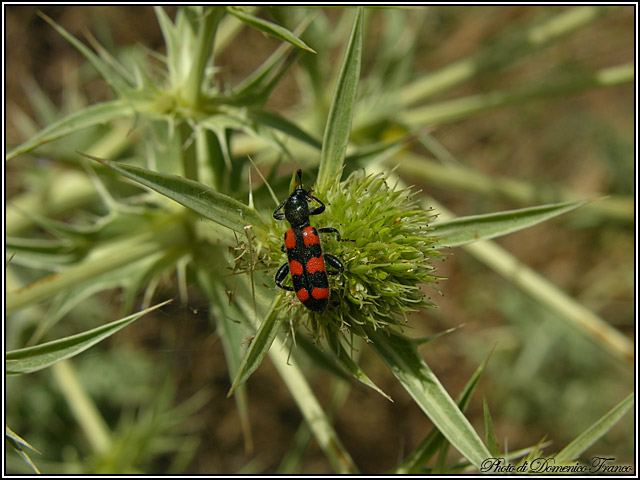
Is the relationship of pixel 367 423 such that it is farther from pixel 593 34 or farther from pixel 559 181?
pixel 593 34

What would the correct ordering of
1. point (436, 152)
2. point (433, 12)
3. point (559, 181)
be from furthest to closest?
point (559, 181) < point (433, 12) < point (436, 152)

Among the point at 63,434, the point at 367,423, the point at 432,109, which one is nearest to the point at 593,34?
the point at 432,109

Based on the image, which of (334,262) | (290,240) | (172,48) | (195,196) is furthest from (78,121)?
(334,262)

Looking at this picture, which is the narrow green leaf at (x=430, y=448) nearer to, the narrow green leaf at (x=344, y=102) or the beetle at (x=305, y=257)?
the beetle at (x=305, y=257)

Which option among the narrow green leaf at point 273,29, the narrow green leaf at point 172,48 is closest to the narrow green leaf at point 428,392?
the narrow green leaf at point 273,29

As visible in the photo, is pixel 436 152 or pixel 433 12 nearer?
pixel 436 152
